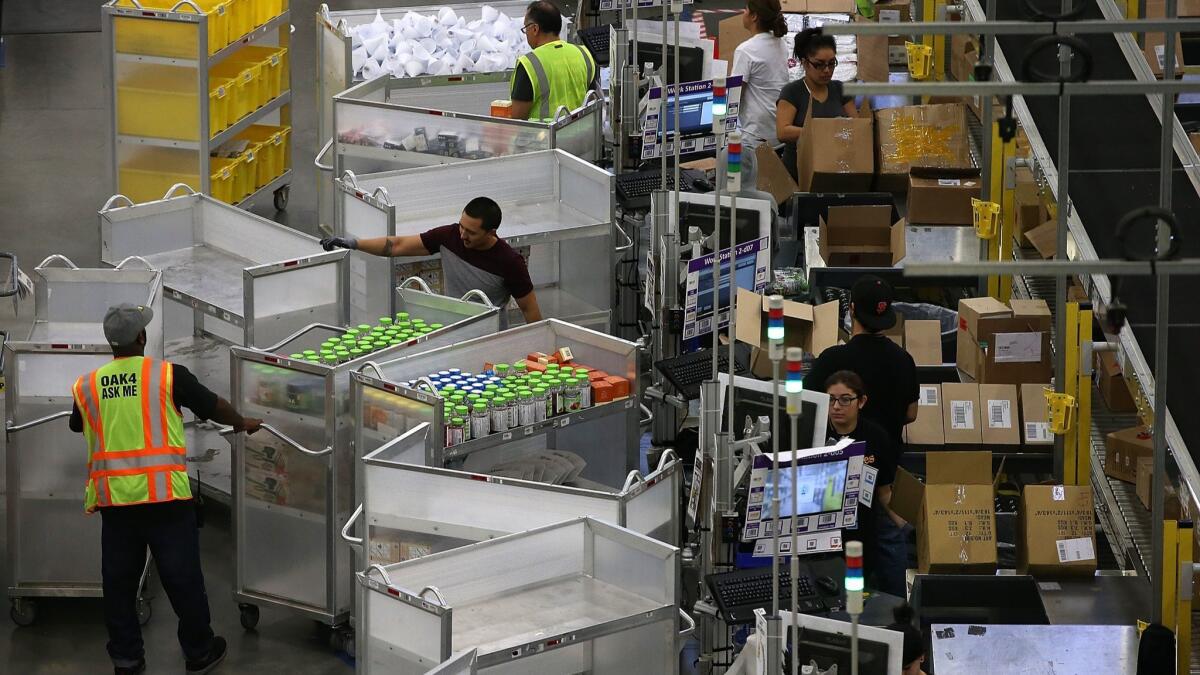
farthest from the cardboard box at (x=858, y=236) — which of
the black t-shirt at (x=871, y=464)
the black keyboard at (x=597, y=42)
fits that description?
the black keyboard at (x=597, y=42)

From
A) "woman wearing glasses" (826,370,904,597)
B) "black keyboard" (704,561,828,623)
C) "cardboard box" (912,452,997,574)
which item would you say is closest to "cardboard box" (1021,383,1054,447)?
"cardboard box" (912,452,997,574)

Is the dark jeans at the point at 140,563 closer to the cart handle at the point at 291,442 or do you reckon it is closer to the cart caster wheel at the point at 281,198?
the cart handle at the point at 291,442

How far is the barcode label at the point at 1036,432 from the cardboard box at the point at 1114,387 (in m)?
0.63

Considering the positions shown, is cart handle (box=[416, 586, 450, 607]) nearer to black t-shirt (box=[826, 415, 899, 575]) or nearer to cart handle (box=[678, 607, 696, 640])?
cart handle (box=[678, 607, 696, 640])

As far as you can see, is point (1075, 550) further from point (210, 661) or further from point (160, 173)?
Result: point (160, 173)

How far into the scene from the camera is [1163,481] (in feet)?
24.9

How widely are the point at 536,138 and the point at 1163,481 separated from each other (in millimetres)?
4831

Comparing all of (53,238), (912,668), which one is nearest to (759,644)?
(912,668)

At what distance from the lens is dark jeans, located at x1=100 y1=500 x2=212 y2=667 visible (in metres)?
7.99

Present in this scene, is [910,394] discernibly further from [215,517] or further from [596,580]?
[215,517]

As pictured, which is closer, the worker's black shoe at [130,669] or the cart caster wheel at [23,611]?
the worker's black shoe at [130,669]

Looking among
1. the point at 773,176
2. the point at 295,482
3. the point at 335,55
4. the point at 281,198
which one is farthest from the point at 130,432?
the point at 281,198

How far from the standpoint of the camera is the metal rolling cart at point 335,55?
42.3 ft

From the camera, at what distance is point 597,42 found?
48.2 feet
